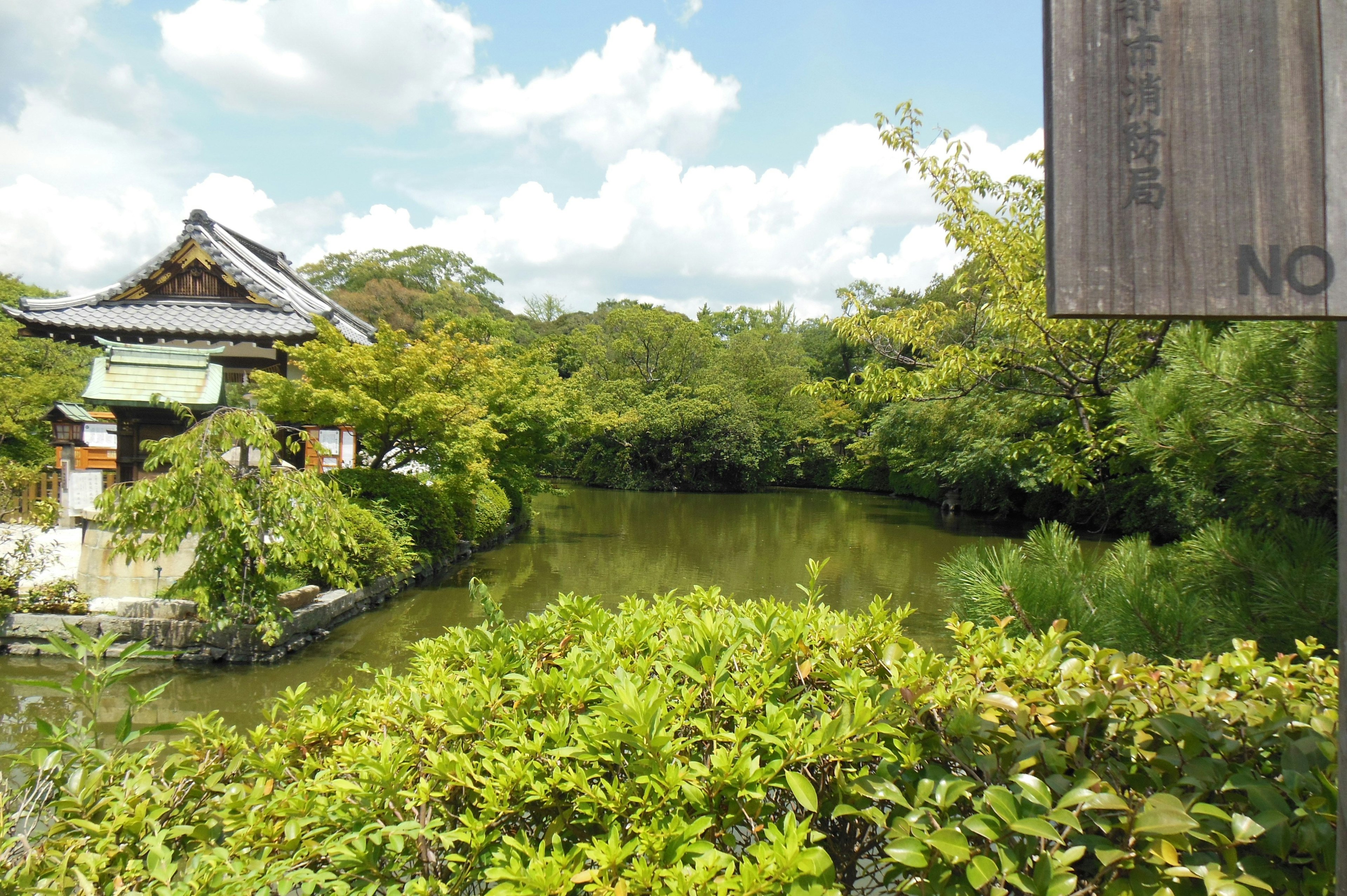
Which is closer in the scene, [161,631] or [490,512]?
[161,631]

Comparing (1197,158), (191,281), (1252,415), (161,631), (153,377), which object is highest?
(191,281)

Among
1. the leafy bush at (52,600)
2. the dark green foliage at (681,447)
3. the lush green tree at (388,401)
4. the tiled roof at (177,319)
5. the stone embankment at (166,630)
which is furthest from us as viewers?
the dark green foliage at (681,447)

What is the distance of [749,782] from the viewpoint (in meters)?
1.37

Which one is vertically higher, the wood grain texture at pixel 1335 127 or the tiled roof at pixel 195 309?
the tiled roof at pixel 195 309

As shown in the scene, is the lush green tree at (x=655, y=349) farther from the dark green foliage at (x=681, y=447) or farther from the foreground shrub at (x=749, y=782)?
the foreground shrub at (x=749, y=782)

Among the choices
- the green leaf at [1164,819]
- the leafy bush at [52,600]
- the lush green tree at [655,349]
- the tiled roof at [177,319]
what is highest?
the lush green tree at [655,349]

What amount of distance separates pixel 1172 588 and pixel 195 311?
12.0 meters

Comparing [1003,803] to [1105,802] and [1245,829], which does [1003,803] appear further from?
[1245,829]

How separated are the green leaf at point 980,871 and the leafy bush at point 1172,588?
0.91 m

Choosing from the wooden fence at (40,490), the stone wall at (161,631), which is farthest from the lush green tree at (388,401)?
the stone wall at (161,631)

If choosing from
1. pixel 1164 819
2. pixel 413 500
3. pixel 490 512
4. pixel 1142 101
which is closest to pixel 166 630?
pixel 413 500

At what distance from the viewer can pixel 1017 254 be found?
4.32 meters

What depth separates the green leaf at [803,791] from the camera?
4.25 ft

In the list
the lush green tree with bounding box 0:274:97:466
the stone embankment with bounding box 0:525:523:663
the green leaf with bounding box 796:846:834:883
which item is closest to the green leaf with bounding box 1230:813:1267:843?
the green leaf with bounding box 796:846:834:883
